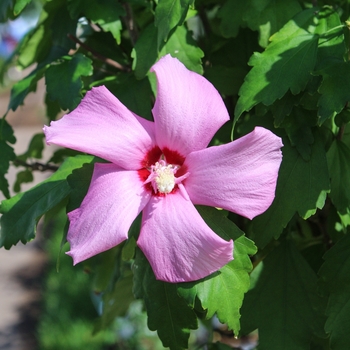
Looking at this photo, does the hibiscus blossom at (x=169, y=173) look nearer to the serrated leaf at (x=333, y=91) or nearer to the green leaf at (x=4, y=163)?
the serrated leaf at (x=333, y=91)

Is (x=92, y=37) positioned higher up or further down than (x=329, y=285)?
higher up

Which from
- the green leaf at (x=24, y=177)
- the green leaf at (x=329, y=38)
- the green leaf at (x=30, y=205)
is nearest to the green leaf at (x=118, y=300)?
the green leaf at (x=24, y=177)

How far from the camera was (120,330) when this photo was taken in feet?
8.76

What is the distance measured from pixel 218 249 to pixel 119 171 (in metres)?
0.15

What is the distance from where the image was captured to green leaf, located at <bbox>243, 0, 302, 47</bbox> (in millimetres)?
812

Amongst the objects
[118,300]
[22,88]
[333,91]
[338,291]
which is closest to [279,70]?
[333,91]

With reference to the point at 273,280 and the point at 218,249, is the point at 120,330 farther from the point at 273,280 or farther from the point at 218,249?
the point at 218,249

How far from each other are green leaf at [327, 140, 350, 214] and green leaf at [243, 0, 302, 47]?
0.18 metres

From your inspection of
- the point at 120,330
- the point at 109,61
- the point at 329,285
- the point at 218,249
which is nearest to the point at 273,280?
the point at 329,285

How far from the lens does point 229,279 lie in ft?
2.18

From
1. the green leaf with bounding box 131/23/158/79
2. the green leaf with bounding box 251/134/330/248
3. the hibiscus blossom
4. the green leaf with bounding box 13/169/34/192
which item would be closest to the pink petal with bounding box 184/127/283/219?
the hibiscus blossom

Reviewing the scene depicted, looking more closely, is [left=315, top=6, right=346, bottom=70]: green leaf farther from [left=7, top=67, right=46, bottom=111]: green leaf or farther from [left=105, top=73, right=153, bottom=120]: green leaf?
[left=7, top=67, right=46, bottom=111]: green leaf

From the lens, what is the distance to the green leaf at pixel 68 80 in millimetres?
838

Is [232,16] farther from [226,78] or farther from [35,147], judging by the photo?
[35,147]
